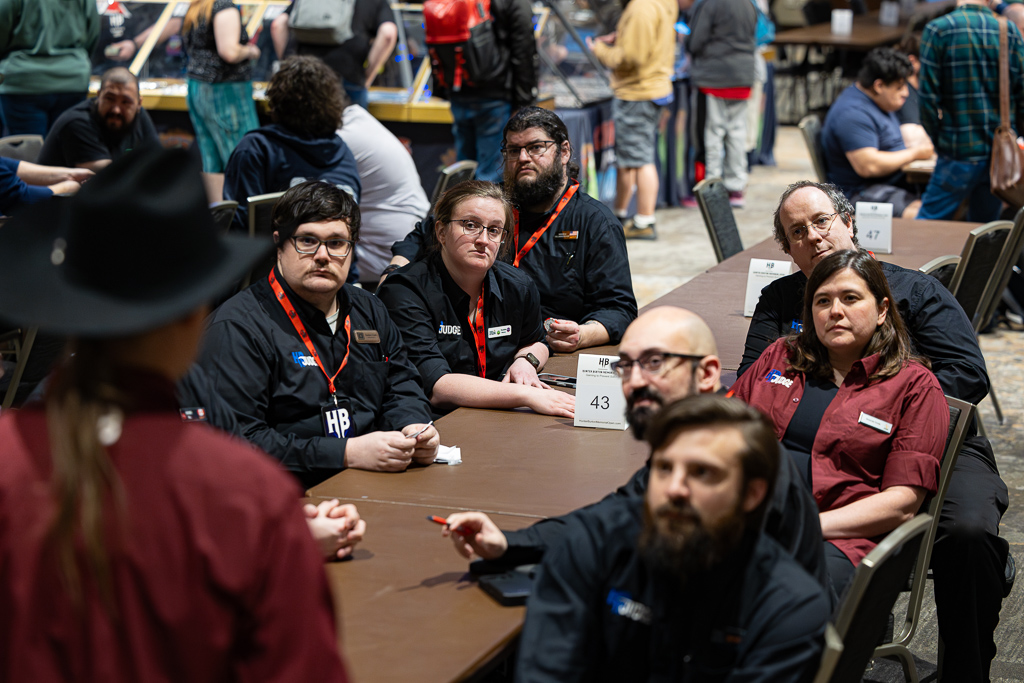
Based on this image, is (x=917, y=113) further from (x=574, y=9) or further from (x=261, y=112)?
(x=261, y=112)

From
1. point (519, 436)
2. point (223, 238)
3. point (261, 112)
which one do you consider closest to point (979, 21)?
point (519, 436)

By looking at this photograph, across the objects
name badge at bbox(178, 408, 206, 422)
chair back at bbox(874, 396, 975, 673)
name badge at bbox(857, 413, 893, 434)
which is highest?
name badge at bbox(178, 408, 206, 422)

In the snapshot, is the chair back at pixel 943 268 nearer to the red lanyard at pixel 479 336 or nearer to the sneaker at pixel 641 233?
the red lanyard at pixel 479 336

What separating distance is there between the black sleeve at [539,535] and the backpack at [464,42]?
507 cm

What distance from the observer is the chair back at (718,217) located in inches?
206

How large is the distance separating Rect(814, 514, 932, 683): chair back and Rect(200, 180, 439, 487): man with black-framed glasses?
112 cm

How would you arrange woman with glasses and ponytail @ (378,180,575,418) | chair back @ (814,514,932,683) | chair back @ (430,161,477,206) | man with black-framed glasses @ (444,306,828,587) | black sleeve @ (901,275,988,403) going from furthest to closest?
chair back @ (430,161,477,206) → woman with glasses and ponytail @ (378,180,575,418) → black sleeve @ (901,275,988,403) → man with black-framed glasses @ (444,306,828,587) → chair back @ (814,514,932,683)

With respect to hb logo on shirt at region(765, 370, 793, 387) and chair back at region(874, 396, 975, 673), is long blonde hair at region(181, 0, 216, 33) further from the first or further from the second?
chair back at region(874, 396, 975, 673)

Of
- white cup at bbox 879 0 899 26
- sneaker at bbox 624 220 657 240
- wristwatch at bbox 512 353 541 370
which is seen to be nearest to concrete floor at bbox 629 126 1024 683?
sneaker at bbox 624 220 657 240

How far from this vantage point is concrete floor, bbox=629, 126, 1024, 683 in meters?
3.15

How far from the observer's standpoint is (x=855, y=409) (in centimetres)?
264

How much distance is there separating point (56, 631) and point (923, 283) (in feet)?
9.07

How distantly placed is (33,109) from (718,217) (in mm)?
4190

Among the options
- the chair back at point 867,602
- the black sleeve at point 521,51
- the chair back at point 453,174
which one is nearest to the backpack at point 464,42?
the black sleeve at point 521,51
